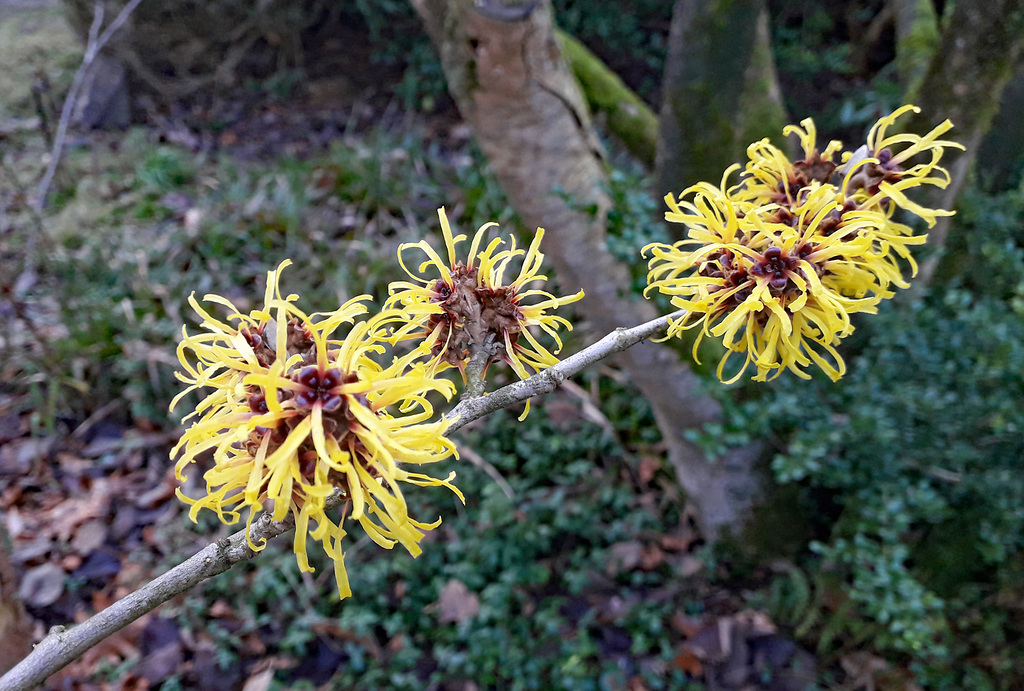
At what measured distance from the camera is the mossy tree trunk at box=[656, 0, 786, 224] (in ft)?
7.88

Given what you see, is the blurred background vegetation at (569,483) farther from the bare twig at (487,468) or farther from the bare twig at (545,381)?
the bare twig at (545,381)

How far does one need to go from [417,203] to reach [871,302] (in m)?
3.57

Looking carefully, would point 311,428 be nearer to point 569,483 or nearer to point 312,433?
point 312,433

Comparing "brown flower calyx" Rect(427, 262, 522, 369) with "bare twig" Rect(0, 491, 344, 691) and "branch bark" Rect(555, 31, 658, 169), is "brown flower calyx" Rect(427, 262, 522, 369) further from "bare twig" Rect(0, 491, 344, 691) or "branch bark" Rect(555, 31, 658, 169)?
"branch bark" Rect(555, 31, 658, 169)

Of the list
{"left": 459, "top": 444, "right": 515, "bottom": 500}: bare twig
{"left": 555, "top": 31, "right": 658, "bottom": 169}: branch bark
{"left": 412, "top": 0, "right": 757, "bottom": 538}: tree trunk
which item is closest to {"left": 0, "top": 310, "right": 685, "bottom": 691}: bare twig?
{"left": 412, "top": 0, "right": 757, "bottom": 538}: tree trunk

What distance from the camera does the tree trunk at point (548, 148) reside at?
5.92 ft

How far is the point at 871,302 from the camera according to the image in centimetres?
78

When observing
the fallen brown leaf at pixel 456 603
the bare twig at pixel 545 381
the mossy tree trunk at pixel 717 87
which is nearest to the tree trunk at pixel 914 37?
the mossy tree trunk at pixel 717 87

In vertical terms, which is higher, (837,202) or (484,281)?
(484,281)

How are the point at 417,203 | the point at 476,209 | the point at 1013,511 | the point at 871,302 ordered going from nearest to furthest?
1. the point at 871,302
2. the point at 1013,511
3. the point at 476,209
4. the point at 417,203

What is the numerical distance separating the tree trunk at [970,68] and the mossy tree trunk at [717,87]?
0.54 meters

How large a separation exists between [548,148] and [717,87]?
89cm

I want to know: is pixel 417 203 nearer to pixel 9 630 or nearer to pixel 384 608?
pixel 384 608

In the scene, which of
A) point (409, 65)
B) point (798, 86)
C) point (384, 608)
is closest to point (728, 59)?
point (384, 608)
